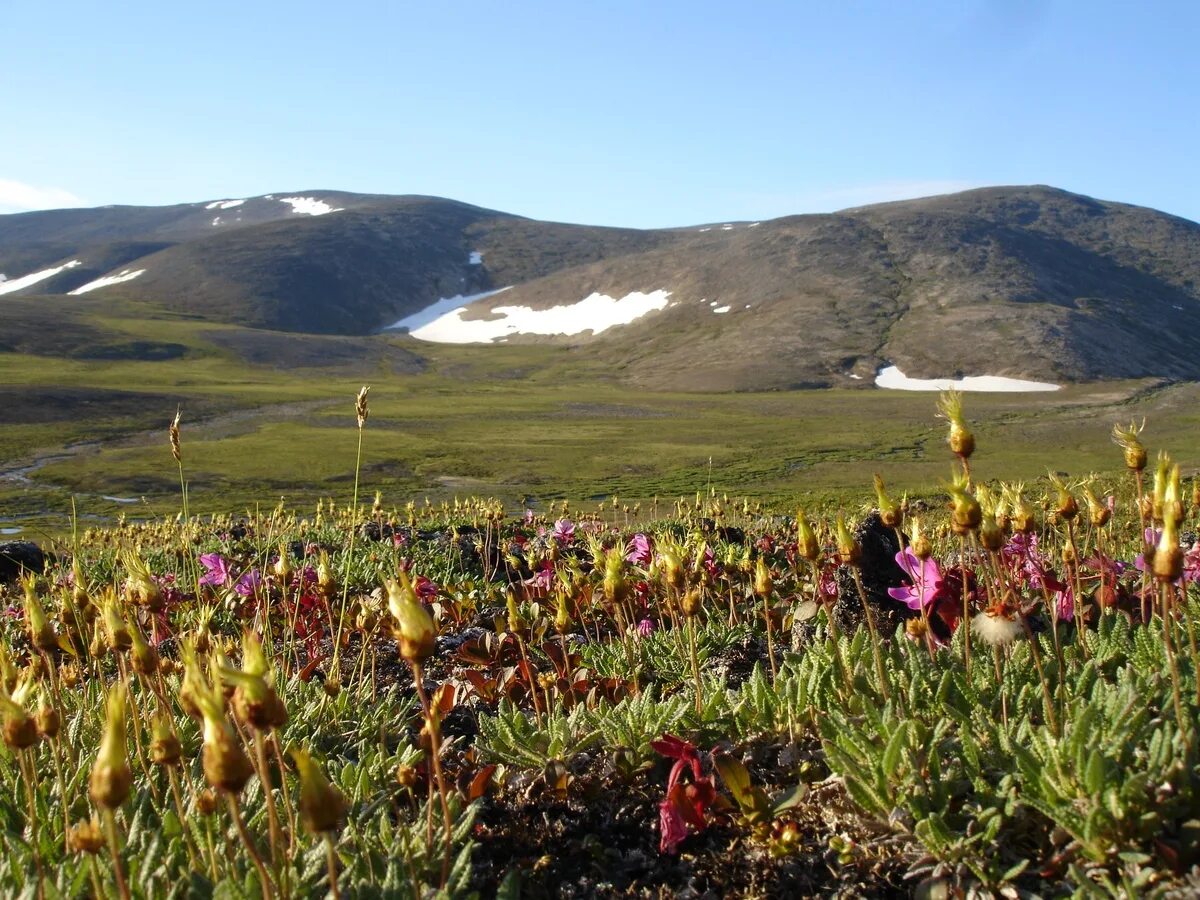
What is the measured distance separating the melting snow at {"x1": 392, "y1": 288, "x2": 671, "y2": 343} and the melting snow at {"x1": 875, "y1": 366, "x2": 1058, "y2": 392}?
4309 cm

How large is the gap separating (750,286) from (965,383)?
43.3 meters

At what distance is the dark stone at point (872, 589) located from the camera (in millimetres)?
3693

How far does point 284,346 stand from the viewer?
105 metres

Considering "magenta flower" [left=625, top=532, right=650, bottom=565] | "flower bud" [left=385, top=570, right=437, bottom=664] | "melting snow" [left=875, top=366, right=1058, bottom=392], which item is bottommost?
"melting snow" [left=875, top=366, right=1058, bottom=392]

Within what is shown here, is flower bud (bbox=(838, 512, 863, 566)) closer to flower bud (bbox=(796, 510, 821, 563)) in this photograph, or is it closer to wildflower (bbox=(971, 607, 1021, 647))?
flower bud (bbox=(796, 510, 821, 563))

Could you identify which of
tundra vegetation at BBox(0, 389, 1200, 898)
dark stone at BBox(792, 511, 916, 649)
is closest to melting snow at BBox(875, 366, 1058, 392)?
dark stone at BBox(792, 511, 916, 649)

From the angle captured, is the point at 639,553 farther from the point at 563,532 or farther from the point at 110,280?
the point at 110,280

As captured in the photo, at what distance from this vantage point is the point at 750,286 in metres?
122

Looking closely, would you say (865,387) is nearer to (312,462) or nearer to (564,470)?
(564,470)

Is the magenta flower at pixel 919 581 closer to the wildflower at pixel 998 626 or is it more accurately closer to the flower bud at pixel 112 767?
the wildflower at pixel 998 626

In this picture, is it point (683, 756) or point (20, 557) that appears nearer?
point (683, 756)

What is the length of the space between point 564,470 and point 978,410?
3567 centimetres

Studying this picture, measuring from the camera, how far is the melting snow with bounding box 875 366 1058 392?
80.1m

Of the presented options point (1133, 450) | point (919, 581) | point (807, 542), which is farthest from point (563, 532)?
point (1133, 450)
